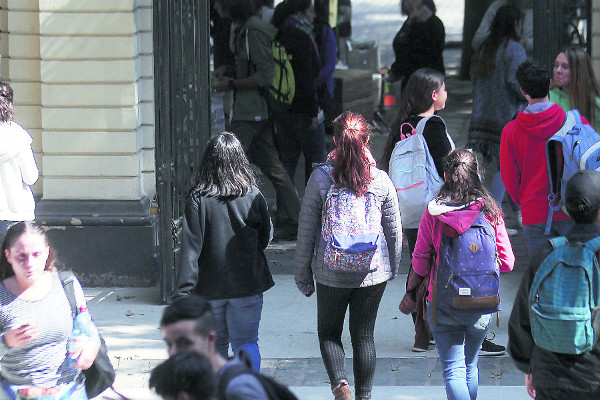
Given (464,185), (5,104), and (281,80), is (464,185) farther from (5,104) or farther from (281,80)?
(281,80)

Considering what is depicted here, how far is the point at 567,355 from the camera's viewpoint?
399cm

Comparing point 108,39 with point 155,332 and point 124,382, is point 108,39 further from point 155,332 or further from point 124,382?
point 124,382

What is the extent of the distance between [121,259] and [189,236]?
3024mm

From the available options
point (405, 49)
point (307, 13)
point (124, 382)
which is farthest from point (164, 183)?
point (405, 49)

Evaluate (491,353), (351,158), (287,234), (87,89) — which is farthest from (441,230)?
(287,234)

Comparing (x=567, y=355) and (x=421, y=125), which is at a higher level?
(x=421, y=125)

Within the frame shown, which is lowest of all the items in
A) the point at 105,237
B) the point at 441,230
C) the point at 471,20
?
the point at 105,237

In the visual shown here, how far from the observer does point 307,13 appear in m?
10.0

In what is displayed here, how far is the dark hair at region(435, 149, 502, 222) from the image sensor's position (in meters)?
5.29

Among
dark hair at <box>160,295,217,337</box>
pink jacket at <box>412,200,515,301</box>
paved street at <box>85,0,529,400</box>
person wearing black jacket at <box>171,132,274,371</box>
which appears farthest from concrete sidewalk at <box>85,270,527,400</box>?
dark hair at <box>160,295,217,337</box>

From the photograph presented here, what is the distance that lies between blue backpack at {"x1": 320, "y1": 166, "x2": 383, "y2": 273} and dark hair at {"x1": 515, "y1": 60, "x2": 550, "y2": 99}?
1.48 metres

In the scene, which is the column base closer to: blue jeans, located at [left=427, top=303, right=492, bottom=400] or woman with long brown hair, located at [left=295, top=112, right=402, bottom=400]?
woman with long brown hair, located at [left=295, top=112, right=402, bottom=400]

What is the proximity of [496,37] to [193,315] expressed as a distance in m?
6.26

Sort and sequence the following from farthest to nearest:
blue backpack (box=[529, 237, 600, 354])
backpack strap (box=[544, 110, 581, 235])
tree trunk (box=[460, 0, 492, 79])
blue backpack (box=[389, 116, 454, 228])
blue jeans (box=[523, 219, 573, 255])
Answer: tree trunk (box=[460, 0, 492, 79]), blue backpack (box=[389, 116, 454, 228]), blue jeans (box=[523, 219, 573, 255]), backpack strap (box=[544, 110, 581, 235]), blue backpack (box=[529, 237, 600, 354])
